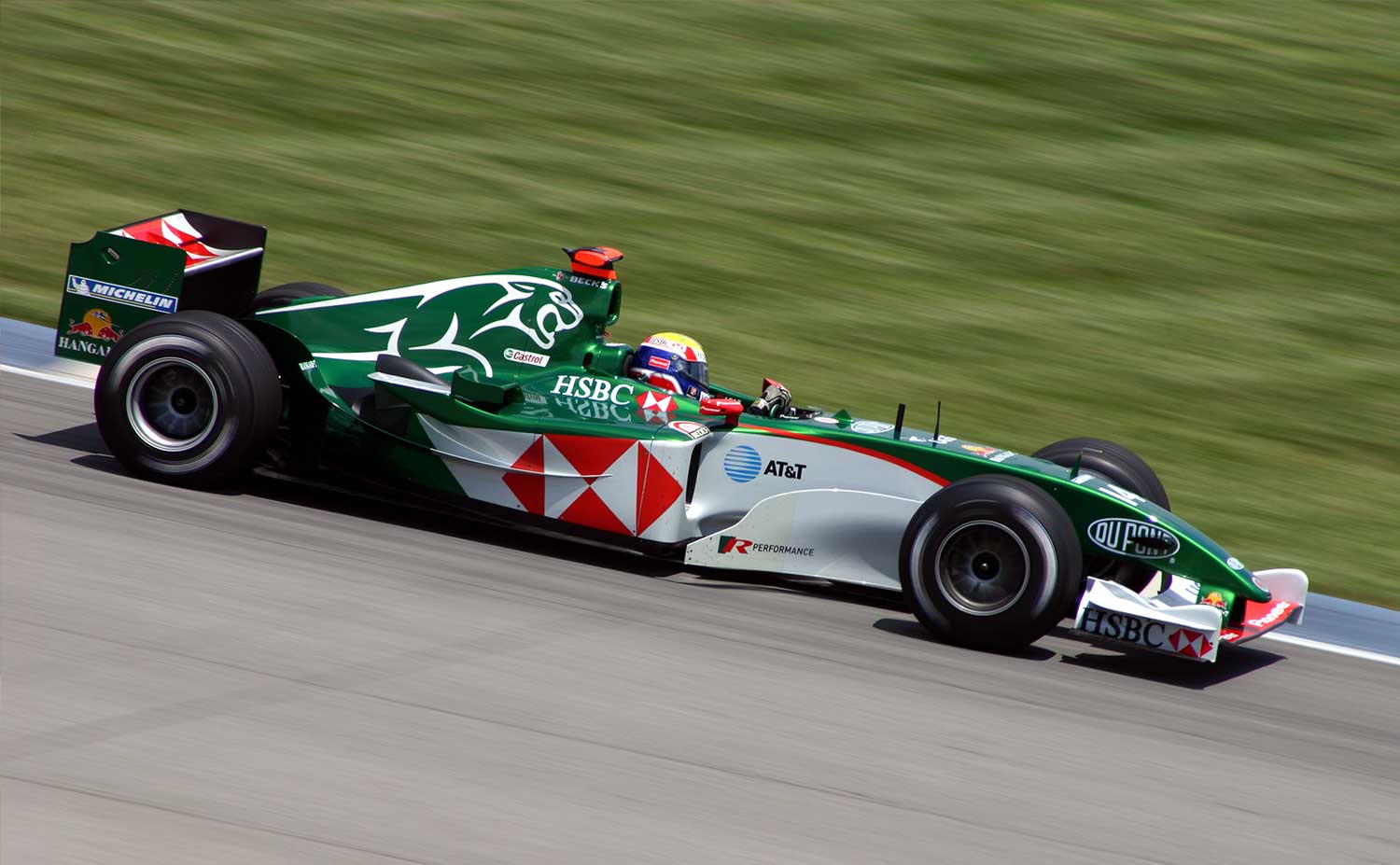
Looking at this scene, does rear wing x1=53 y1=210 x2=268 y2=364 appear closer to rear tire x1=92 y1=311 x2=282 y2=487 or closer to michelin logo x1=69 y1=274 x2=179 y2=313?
michelin logo x1=69 y1=274 x2=179 y2=313

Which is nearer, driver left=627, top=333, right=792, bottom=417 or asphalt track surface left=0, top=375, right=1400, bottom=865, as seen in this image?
asphalt track surface left=0, top=375, right=1400, bottom=865

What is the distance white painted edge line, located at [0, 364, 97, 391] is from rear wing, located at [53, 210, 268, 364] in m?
1.41

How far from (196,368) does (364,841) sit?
3316 mm

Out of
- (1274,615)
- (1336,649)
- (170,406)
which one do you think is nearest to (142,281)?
(170,406)

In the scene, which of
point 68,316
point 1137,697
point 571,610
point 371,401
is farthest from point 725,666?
point 68,316

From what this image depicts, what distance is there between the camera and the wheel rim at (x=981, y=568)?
598 cm

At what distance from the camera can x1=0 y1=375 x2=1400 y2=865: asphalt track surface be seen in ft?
13.9

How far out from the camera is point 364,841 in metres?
4.04

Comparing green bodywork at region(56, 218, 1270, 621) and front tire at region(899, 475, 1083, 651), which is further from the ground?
green bodywork at region(56, 218, 1270, 621)

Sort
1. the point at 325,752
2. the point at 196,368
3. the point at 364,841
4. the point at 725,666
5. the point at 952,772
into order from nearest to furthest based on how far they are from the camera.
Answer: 1. the point at 364,841
2. the point at 325,752
3. the point at 952,772
4. the point at 725,666
5. the point at 196,368

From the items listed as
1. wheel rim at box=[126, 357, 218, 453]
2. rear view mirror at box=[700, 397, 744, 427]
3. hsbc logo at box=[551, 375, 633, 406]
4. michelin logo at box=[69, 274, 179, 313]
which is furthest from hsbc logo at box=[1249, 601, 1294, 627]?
michelin logo at box=[69, 274, 179, 313]

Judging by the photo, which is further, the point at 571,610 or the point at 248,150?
the point at 248,150

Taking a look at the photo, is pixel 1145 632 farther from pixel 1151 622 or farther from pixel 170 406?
pixel 170 406

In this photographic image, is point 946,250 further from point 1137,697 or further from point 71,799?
Result: point 71,799
